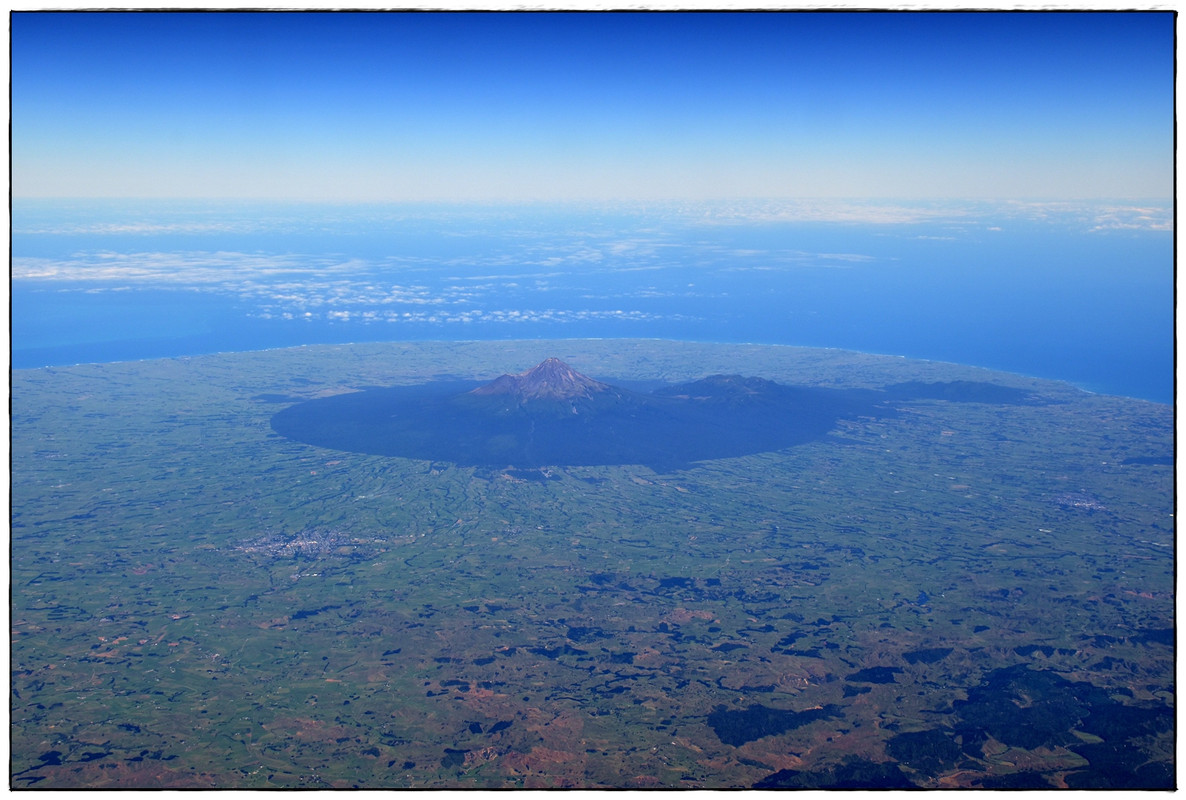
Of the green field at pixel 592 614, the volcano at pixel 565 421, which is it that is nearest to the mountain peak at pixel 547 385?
the volcano at pixel 565 421

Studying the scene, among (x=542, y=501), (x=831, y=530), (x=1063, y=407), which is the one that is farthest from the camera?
(x=1063, y=407)

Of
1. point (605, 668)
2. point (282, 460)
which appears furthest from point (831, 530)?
point (282, 460)

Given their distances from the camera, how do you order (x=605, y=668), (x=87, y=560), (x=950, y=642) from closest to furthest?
(x=605, y=668) < (x=950, y=642) < (x=87, y=560)

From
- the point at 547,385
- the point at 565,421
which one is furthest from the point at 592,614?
the point at 547,385

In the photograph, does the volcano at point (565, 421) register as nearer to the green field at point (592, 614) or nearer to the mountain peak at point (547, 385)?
the mountain peak at point (547, 385)

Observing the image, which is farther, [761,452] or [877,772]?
[761,452]

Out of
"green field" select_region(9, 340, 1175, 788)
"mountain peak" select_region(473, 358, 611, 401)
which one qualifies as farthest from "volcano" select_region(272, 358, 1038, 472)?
"green field" select_region(9, 340, 1175, 788)

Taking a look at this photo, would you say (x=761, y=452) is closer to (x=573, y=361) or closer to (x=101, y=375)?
(x=573, y=361)
